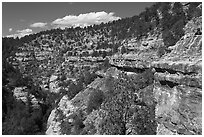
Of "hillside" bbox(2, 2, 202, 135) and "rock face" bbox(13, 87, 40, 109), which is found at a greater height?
"hillside" bbox(2, 2, 202, 135)

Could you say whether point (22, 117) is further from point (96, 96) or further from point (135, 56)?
point (135, 56)

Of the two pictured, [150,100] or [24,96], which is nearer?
[150,100]

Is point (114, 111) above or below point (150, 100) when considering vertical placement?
above

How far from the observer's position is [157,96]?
11.3 metres

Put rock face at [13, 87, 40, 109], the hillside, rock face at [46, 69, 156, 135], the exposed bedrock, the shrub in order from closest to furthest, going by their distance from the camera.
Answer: the exposed bedrock → the hillside → rock face at [46, 69, 156, 135] → the shrub → rock face at [13, 87, 40, 109]

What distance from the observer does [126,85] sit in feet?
70.4

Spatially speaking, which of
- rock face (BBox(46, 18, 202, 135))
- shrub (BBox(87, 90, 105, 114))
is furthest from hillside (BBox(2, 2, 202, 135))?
shrub (BBox(87, 90, 105, 114))

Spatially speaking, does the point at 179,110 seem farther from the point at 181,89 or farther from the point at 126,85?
the point at 126,85

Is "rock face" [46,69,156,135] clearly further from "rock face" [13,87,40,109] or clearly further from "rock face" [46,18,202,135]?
"rock face" [13,87,40,109]

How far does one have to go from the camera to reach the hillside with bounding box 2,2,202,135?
10335 mm

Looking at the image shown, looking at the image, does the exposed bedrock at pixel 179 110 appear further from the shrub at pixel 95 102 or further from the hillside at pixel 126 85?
the shrub at pixel 95 102

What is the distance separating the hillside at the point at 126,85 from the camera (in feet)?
33.9

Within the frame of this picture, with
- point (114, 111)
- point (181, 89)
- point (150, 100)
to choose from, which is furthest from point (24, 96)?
point (181, 89)

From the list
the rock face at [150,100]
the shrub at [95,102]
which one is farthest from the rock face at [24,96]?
the shrub at [95,102]
